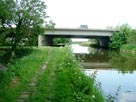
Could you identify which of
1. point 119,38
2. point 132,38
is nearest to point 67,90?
point 132,38

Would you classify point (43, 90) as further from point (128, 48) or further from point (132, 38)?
point (132, 38)

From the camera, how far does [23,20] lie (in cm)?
3712

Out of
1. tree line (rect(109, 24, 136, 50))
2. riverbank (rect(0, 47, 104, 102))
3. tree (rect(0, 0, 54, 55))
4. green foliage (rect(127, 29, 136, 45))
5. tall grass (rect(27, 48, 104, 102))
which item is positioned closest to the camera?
tall grass (rect(27, 48, 104, 102))

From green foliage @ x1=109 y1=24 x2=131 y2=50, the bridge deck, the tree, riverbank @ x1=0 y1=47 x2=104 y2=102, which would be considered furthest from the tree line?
riverbank @ x1=0 y1=47 x2=104 y2=102

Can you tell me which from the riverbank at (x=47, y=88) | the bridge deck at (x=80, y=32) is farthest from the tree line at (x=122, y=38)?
the riverbank at (x=47, y=88)

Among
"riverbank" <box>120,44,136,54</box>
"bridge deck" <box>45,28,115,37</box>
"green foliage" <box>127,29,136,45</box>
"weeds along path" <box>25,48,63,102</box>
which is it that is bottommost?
"riverbank" <box>120,44,136,54</box>

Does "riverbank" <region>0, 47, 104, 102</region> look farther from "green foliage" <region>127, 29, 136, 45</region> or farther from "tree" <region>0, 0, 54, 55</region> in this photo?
"green foliage" <region>127, 29, 136, 45</region>

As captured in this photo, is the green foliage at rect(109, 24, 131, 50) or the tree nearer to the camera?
the tree

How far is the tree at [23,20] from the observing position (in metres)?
36.3

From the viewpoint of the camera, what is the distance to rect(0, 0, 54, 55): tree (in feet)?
119

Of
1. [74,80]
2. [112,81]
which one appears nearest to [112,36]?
[112,81]

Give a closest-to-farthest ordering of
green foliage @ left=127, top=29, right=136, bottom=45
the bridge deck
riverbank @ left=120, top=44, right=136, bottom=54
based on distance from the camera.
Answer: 1. riverbank @ left=120, top=44, right=136, bottom=54
2. green foliage @ left=127, top=29, right=136, bottom=45
3. the bridge deck

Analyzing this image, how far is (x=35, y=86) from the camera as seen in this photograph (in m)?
16.4

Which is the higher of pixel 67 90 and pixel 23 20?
pixel 23 20
